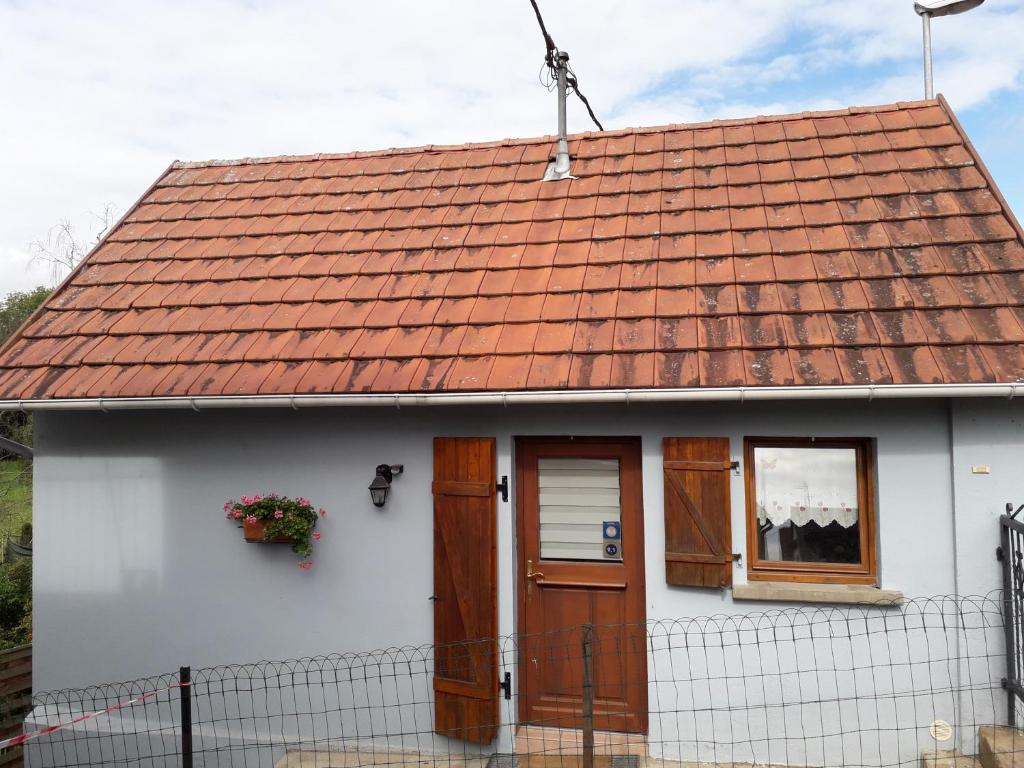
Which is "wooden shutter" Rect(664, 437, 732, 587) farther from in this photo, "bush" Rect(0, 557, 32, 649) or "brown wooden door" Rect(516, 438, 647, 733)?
"bush" Rect(0, 557, 32, 649)

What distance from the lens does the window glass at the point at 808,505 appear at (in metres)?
4.79

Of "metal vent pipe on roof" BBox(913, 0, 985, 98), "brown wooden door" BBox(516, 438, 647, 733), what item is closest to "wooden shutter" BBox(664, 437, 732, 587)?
"brown wooden door" BBox(516, 438, 647, 733)

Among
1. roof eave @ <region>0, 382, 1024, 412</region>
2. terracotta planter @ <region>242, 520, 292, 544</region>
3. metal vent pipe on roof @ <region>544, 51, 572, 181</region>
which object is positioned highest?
metal vent pipe on roof @ <region>544, 51, 572, 181</region>

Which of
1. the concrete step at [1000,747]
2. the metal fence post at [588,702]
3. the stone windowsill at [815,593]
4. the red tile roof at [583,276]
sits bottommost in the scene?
the concrete step at [1000,747]

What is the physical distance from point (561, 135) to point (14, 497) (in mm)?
15743

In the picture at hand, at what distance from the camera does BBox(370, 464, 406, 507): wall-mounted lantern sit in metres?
5.15

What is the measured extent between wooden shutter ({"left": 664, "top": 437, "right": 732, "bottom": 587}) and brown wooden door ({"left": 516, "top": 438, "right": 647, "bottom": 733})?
34 cm

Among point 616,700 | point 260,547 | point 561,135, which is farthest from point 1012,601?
point 561,135

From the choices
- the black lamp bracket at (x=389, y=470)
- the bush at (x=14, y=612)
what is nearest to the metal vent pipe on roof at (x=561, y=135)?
the black lamp bracket at (x=389, y=470)

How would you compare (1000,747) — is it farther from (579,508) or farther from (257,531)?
(257,531)

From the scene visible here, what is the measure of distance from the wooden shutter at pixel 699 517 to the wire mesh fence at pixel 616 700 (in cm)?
36

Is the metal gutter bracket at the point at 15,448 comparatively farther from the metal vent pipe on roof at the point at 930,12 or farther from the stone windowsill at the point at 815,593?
the metal vent pipe on roof at the point at 930,12

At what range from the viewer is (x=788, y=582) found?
477 centimetres

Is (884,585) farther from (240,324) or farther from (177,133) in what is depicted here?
(177,133)
